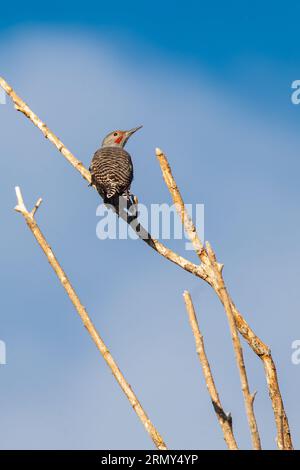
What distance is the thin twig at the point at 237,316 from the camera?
658 centimetres

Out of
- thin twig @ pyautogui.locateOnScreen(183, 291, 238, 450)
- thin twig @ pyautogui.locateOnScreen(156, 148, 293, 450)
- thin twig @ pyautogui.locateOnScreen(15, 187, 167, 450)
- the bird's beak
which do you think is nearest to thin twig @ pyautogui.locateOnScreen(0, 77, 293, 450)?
thin twig @ pyautogui.locateOnScreen(156, 148, 293, 450)

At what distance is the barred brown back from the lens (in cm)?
1598

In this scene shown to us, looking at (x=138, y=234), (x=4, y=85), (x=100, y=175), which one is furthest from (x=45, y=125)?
(x=100, y=175)

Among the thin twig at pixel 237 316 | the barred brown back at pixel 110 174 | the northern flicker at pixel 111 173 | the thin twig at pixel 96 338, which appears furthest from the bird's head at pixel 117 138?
the thin twig at pixel 96 338

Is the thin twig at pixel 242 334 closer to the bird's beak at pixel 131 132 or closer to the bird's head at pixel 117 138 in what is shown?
the bird's head at pixel 117 138

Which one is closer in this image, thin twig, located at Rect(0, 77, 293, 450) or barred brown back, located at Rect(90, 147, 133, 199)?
thin twig, located at Rect(0, 77, 293, 450)

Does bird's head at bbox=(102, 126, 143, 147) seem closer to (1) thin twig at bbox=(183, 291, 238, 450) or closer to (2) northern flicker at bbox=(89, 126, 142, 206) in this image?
(2) northern flicker at bbox=(89, 126, 142, 206)

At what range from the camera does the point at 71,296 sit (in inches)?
275

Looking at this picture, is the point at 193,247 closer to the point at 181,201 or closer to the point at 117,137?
the point at 181,201

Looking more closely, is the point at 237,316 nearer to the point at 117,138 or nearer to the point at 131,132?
the point at 117,138

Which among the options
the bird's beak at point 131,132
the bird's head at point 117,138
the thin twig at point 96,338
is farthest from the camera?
the bird's beak at point 131,132

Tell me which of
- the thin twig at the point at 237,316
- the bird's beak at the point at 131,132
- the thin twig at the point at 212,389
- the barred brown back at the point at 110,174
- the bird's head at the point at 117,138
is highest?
the bird's beak at the point at 131,132

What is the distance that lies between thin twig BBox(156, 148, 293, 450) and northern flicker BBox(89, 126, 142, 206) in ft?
21.2
